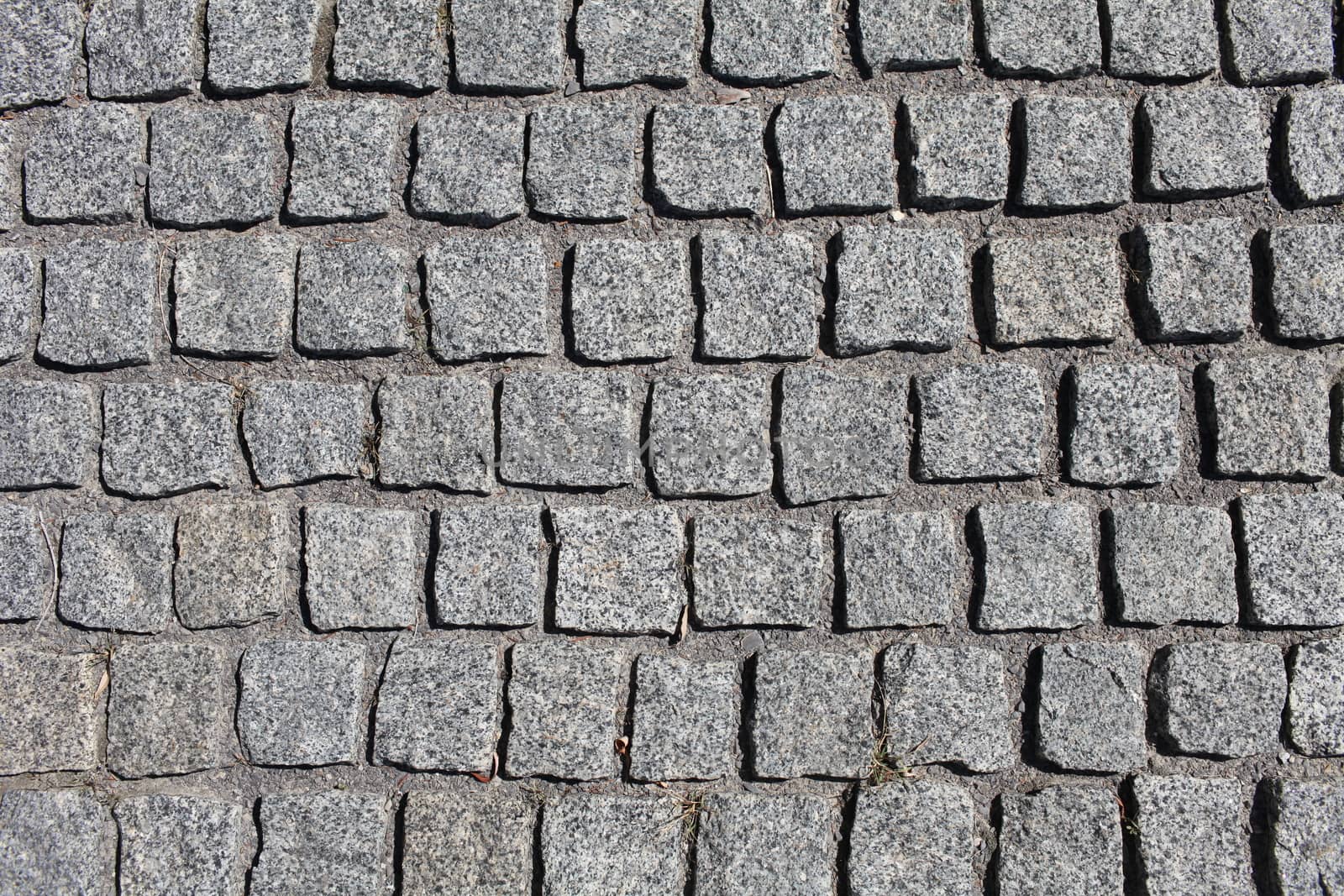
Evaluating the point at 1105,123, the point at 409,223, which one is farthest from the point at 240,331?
the point at 1105,123

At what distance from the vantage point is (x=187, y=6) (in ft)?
8.47

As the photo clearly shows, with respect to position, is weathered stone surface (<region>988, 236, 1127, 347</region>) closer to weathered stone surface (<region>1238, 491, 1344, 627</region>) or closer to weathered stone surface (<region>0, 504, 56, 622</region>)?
weathered stone surface (<region>1238, 491, 1344, 627</region>)

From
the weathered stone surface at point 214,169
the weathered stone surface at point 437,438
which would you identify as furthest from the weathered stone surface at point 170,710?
the weathered stone surface at point 214,169

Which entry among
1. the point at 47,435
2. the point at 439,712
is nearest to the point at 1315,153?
the point at 439,712

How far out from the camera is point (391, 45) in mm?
2541

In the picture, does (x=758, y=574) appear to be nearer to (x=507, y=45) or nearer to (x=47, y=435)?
(x=507, y=45)

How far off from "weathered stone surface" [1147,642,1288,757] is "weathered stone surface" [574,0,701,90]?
1964 mm

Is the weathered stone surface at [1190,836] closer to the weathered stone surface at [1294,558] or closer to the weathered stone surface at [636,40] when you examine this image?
the weathered stone surface at [1294,558]

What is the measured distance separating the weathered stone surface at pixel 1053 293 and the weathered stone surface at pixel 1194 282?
8cm

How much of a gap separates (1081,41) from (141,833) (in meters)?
3.14

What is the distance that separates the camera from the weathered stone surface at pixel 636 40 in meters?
2.52

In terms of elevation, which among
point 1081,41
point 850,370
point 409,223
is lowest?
point 850,370

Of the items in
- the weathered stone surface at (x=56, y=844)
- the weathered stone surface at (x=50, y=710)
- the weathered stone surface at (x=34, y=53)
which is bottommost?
the weathered stone surface at (x=56, y=844)

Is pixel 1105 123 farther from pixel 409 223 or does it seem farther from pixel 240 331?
pixel 240 331
